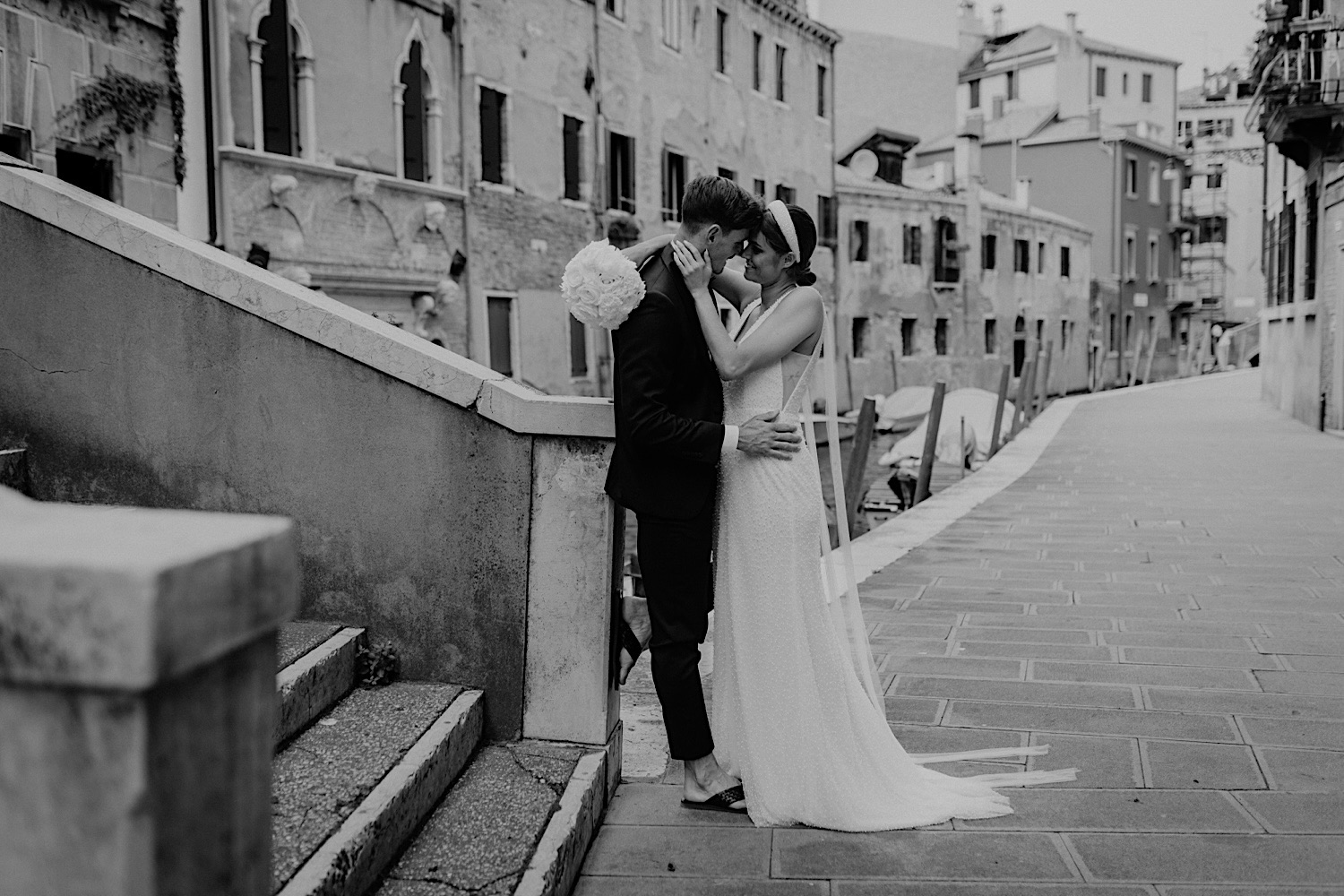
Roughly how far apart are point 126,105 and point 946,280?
2808 centimetres

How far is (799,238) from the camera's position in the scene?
10.8 ft

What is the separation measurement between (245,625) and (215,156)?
37.7 ft

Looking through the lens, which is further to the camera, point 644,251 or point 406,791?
point 644,251

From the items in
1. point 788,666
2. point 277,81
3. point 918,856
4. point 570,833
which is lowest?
point 918,856

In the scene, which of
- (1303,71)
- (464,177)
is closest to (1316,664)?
(464,177)

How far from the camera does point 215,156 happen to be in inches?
460

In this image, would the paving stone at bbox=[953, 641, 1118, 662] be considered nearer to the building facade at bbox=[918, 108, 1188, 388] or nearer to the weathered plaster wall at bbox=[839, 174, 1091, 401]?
the weathered plaster wall at bbox=[839, 174, 1091, 401]

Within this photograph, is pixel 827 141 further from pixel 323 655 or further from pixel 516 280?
pixel 323 655

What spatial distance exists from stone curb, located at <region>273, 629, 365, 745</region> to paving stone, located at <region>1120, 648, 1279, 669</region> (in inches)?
116

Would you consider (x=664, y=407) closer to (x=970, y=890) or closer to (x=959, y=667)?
(x=970, y=890)

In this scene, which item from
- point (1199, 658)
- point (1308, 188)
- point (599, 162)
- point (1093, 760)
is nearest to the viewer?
point (1093, 760)

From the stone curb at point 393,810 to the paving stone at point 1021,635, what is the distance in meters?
2.56

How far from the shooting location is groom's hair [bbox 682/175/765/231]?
3.16 meters

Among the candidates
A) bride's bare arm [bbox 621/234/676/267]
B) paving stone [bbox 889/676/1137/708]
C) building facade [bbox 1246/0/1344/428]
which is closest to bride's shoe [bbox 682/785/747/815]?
paving stone [bbox 889/676/1137/708]
